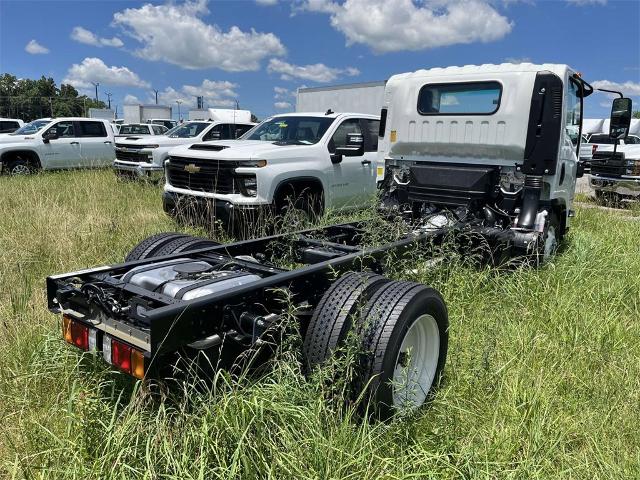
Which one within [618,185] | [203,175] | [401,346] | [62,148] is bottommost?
[401,346]

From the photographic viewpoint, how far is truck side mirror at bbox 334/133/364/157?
20.7ft

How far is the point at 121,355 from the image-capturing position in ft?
7.29

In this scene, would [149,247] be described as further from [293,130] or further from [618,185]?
[618,185]

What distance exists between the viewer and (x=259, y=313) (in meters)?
2.64

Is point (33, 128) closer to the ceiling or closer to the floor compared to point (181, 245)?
closer to the ceiling

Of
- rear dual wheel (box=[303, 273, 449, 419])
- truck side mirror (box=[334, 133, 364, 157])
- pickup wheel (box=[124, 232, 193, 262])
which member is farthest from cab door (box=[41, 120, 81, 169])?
rear dual wheel (box=[303, 273, 449, 419])

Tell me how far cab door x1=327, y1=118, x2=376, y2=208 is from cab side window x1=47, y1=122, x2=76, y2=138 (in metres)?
10.6

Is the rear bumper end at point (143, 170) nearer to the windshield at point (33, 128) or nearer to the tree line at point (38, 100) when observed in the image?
the windshield at point (33, 128)

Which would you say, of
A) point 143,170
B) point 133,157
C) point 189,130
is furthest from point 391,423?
point 189,130

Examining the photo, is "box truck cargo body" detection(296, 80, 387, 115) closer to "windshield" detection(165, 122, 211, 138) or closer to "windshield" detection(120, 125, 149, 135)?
"windshield" detection(165, 122, 211, 138)

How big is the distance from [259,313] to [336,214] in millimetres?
4748

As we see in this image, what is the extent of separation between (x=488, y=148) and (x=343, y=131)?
8.66 ft

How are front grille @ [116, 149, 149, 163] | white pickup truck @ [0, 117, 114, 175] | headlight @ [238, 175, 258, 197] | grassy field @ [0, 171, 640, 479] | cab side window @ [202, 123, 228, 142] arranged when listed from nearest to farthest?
grassy field @ [0, 171, 640, 479], headlight @ [238, 175, 258, 197], front grille @ [116, 149, 149, 163], cab side window @ [202, 123, 228, 142], white pickup truck @ [0, 117, 114, 175]

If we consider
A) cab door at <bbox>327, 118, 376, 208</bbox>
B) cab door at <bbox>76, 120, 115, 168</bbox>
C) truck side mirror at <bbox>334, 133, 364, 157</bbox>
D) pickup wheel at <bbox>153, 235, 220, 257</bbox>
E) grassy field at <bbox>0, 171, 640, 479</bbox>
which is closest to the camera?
grassy field at <bbox>0, 171, 640, 479</bbox>
